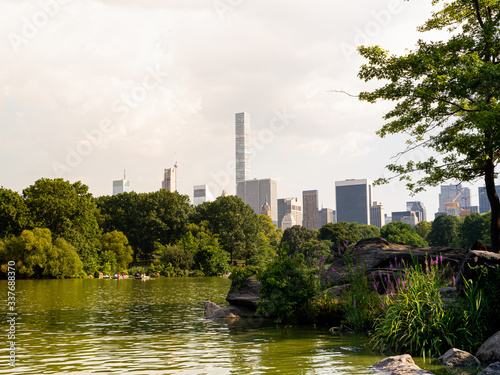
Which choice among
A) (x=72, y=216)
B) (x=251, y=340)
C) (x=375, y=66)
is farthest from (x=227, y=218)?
(x=251, y=340)

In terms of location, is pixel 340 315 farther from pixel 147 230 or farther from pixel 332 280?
pixel 147 230

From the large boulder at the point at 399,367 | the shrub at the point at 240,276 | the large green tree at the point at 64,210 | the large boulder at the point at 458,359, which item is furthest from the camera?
the large green tree at the point at 64,210

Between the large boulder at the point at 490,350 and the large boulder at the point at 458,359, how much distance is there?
19cm

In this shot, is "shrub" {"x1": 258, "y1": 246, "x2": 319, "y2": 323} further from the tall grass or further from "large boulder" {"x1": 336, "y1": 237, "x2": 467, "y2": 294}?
the tall grass

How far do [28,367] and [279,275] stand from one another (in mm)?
7548

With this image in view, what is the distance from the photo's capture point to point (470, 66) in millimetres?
14531

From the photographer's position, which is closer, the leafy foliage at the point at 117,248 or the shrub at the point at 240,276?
the shrub at the point at 240,276

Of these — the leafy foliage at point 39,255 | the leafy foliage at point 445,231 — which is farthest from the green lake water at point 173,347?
the leafy foliage at point 445,231

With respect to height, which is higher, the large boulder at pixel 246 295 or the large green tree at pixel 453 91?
the large green tree at pixel 453 91

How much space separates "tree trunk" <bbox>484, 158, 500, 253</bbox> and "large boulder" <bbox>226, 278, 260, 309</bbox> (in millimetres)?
8539

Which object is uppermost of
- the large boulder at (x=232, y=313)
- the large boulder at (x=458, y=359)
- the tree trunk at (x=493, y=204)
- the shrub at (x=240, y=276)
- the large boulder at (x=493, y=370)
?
the tree trunk at (x=493, y=204)

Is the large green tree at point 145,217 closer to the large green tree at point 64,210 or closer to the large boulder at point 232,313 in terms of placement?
the large green tree at point 64,210

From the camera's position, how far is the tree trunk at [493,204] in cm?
1653

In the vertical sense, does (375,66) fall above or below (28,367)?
above
